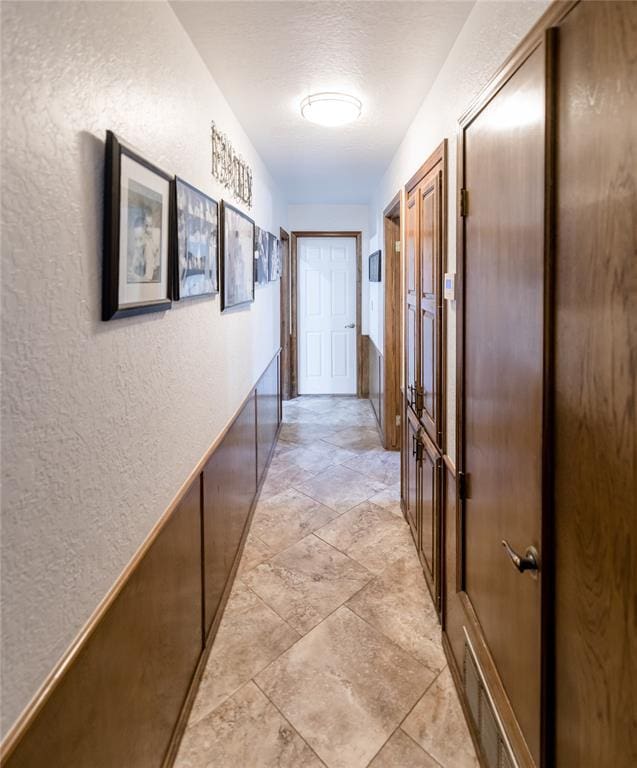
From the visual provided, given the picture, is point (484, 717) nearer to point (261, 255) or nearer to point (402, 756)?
point (402, 756)

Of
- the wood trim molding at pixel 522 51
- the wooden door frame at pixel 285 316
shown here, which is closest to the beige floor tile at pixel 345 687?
the wood trim molding at pixel 522 51

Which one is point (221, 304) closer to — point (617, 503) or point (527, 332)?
point (527, 332)

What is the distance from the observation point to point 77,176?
40.6 inches

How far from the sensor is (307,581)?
2.66m

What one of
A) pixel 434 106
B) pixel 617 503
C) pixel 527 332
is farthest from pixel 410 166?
pixel 617 503

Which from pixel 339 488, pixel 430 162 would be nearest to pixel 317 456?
pixel 339 488

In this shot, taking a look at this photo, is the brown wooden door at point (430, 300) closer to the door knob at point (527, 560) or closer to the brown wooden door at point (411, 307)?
the brown wooden door at point (411, 307)

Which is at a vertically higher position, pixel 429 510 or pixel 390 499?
pixel 429 510

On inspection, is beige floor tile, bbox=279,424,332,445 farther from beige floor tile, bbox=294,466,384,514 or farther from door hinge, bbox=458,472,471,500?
door hinge, bbox=458,472,471,500

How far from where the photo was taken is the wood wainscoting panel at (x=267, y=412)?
384 cm

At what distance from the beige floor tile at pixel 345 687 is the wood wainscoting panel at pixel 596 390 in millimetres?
826

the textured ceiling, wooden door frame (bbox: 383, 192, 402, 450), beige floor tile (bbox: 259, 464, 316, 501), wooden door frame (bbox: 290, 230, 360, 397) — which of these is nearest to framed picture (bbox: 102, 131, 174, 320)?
the textured ceiling

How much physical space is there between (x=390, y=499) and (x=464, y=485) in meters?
1.94

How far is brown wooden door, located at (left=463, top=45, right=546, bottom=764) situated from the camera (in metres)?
1.15
